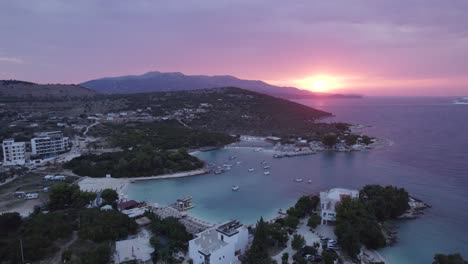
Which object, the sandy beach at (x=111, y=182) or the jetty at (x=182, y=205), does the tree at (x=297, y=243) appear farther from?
the sandy beach at (x=111, y=182)

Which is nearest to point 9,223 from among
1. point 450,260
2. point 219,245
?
point 219,245

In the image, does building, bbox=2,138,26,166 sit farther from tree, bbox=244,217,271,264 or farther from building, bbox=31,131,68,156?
tree, bbox=244,217,271,264

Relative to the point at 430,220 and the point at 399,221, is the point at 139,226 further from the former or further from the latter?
the point at 430,220

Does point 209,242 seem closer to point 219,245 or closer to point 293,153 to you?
point 219,245

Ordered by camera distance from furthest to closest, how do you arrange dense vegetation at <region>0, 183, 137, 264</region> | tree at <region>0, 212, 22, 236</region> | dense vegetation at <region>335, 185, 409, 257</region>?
tree at <region>0, 212, 22, 236</region> → dense vegetation at <region>335, 185, 409, 257</region> → dense vegetation at <region>0, 183, 137, 264</region>

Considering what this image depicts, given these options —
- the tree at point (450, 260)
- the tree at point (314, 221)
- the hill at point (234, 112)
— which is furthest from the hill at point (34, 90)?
the tree at point (450, 260)

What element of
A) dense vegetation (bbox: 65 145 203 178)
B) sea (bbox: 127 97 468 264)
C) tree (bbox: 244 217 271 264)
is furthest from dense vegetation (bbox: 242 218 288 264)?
dense vegetation (bbox: 65 145 203 178)

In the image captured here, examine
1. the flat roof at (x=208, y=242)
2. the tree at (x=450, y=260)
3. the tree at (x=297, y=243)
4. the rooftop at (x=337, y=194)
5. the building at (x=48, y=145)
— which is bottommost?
the tree at (x=297, y=243)
